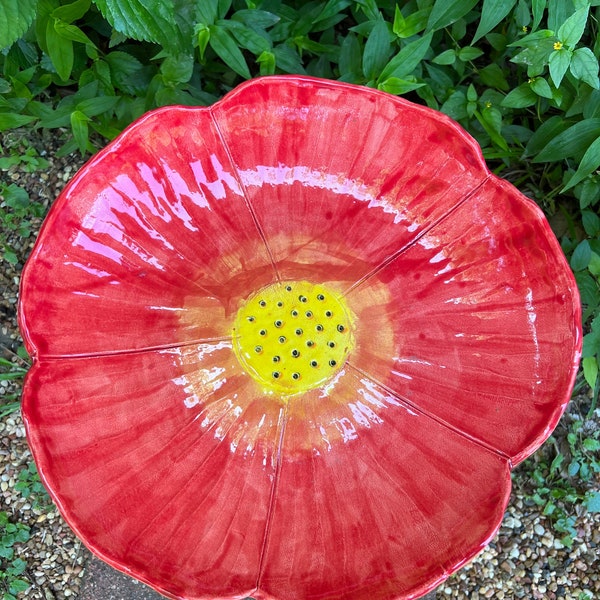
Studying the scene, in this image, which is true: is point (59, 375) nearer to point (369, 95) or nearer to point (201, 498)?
point (201, 498)

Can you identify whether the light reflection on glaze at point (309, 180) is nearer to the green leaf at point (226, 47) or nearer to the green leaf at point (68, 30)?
the green leaf at point (226, 47)

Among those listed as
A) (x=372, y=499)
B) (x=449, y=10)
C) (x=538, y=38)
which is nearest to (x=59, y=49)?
(x=449, y=10)

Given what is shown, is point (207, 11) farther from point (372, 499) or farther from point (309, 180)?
point (372, 499)

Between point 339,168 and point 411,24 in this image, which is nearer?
point 339,168

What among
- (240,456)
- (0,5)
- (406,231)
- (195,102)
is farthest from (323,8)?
(240,456)

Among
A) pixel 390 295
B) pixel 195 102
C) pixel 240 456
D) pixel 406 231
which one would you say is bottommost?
pixel 240 456

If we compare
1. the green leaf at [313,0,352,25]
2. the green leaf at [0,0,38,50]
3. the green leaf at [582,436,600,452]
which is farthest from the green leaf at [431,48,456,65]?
the green leaf at [582,436,600,452]
